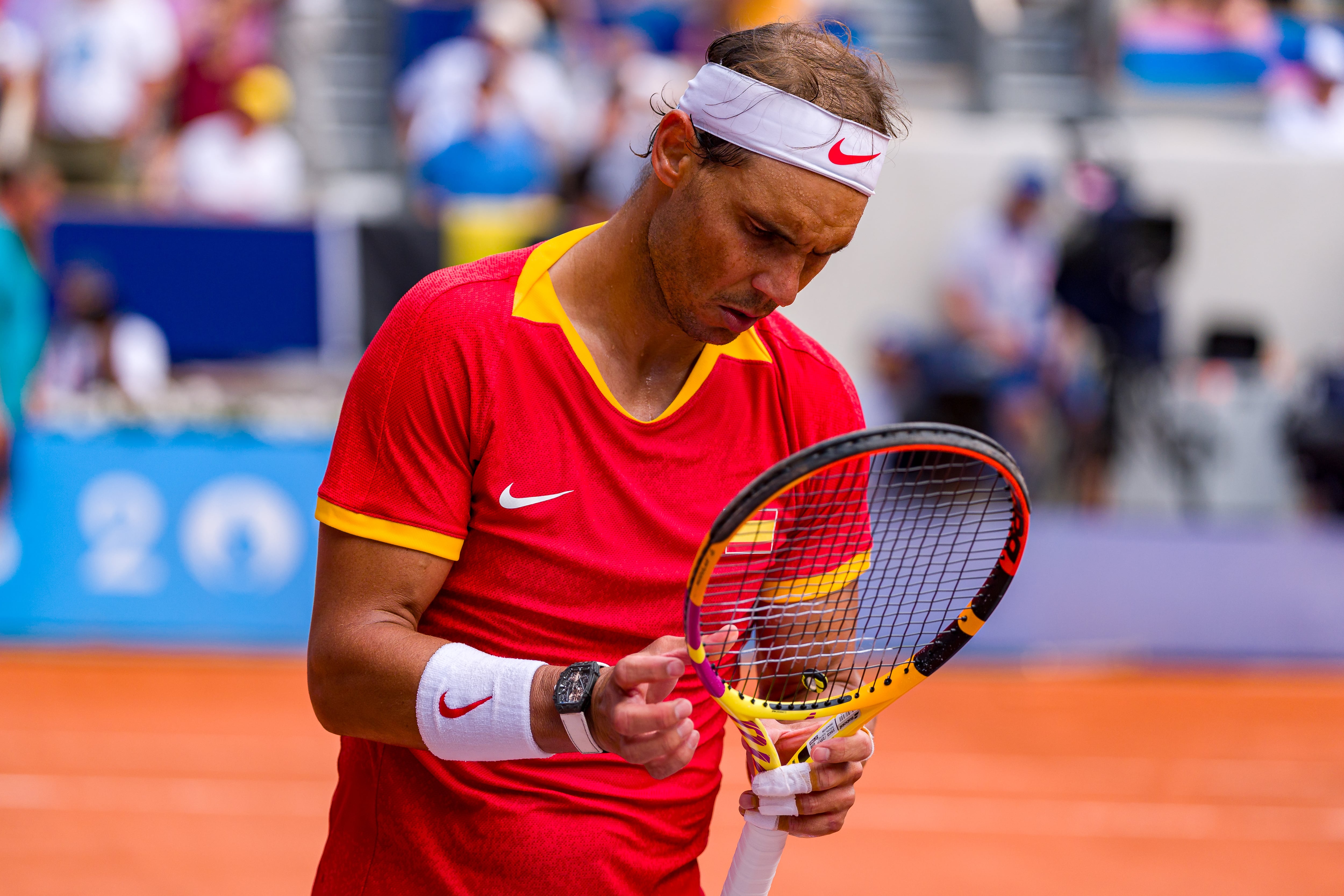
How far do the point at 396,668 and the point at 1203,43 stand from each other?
13078 mm

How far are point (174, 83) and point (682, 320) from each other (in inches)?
415

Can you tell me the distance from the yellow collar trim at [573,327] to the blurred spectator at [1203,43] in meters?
12.3

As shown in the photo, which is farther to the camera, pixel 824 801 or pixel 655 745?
pixel 824 801

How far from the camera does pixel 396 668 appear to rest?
1970 millimetres

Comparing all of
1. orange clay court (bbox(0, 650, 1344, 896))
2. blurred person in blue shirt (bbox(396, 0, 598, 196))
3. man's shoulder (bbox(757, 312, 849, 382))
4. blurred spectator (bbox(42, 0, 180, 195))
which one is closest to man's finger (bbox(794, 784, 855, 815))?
man's shoulder (bbox(757, 312, 849, 382))

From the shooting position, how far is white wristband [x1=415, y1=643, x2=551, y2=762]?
1.92m

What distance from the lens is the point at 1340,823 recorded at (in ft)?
21.2

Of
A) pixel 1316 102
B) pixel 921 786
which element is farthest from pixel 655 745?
pixel 1316 102

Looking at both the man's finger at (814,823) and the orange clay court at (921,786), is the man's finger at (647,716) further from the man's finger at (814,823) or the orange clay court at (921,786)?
the orange clay court at (921,786)

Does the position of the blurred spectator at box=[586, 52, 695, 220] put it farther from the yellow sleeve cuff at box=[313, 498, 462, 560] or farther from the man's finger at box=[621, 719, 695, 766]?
the man's finger at box=[621, 719, 695, 766]

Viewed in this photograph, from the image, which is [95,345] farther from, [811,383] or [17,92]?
[811,383]

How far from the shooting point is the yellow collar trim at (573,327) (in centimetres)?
216

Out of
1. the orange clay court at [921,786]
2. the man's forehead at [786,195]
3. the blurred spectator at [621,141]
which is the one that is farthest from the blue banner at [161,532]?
the man's forehead at [786,195]

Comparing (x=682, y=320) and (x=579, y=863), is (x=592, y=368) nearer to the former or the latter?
(x=682, y=320)
